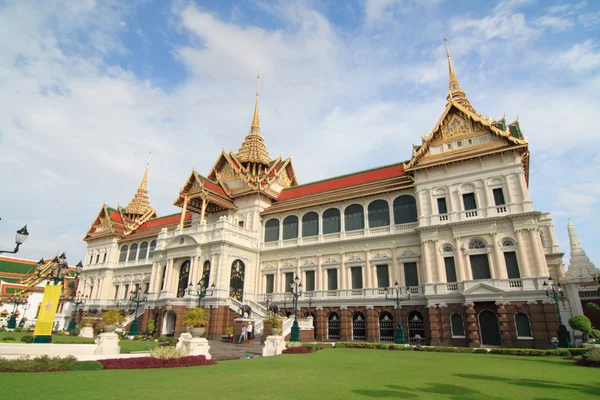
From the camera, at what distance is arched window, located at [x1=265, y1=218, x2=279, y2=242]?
34.0m

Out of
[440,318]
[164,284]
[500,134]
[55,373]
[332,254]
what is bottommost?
[55,373]

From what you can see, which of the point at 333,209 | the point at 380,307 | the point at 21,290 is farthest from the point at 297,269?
the point at 21,290

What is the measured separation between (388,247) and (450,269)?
4845mm

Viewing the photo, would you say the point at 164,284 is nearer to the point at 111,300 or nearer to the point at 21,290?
the point at 111,300

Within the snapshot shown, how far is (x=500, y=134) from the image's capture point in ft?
80.4

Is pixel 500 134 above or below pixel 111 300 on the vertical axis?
above

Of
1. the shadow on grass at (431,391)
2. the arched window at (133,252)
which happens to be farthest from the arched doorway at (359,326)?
the arched window at (133,252)

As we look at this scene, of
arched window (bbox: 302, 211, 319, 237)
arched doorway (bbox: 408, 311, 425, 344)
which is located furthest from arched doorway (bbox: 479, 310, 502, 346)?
arched window (bbox: 302, 211, 319, 237)

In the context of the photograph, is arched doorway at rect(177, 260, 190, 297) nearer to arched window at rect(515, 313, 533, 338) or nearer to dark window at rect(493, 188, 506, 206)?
arched window at rect(515, 313, 533, 338)

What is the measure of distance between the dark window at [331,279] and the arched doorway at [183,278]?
483 inches

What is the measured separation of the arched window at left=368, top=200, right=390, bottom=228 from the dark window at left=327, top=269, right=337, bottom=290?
193 inches

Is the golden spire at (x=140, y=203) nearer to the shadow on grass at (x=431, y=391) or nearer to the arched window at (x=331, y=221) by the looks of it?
the arched window at (x=331, y=221)

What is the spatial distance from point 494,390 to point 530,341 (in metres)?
15.8

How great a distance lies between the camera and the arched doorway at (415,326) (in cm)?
2426
